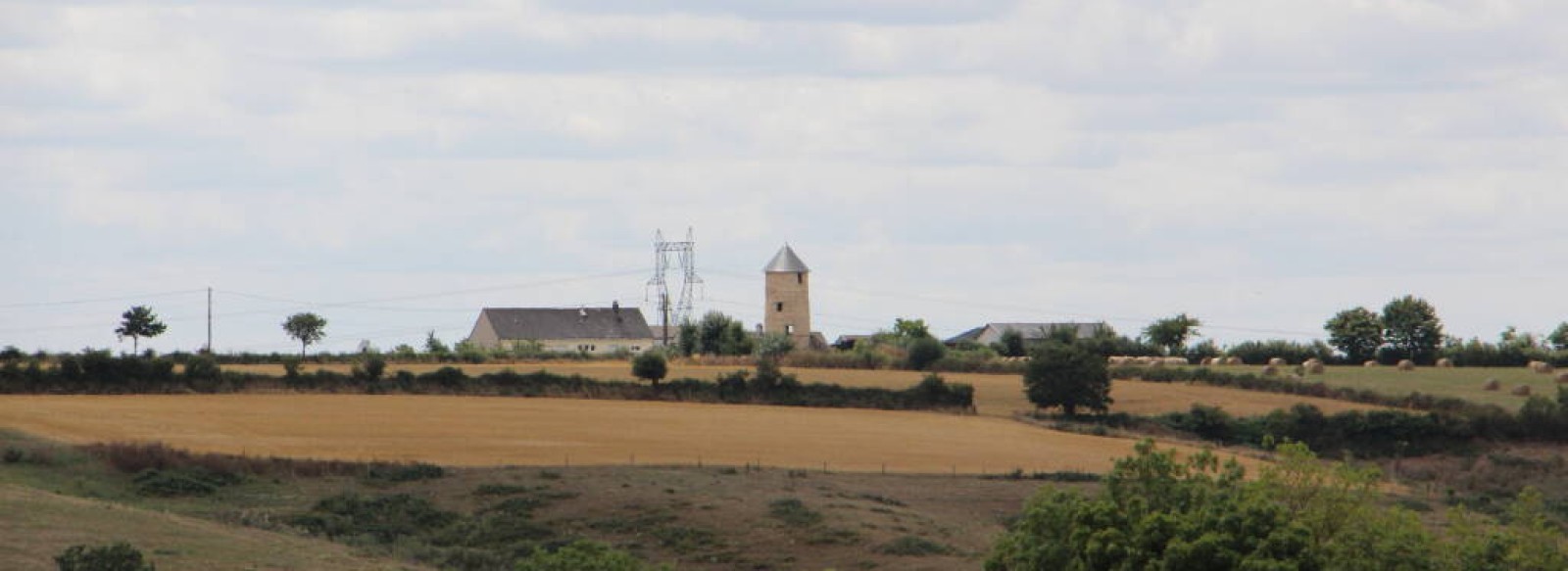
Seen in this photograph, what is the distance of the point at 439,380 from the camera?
9756 centimetres

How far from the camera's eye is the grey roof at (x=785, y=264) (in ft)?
582

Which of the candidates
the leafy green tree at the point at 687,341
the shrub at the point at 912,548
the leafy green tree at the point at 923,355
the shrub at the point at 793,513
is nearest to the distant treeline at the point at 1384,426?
the leafy green tree at the point at 923,355

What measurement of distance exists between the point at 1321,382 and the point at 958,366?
2052 cm

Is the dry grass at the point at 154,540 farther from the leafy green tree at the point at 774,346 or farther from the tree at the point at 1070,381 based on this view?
the leafy green tree at the point at 774,346

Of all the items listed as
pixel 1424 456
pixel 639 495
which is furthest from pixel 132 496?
pixel 1424 456

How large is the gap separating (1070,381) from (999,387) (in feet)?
38.4

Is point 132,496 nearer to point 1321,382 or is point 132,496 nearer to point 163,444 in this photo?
point 163,444

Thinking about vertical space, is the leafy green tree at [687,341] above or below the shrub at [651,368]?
above

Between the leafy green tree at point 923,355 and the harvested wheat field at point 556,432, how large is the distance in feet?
84.7

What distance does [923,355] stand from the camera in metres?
122

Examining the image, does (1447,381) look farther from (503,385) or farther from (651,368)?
(503,385)

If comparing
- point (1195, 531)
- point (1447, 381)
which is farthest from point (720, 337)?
point (1195, 531)

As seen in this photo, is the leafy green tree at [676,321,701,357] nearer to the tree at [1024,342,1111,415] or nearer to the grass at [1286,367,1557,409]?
the grass at [1286,367,1557,409]

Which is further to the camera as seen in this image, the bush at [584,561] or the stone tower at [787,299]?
the stone tower at [787,299]
